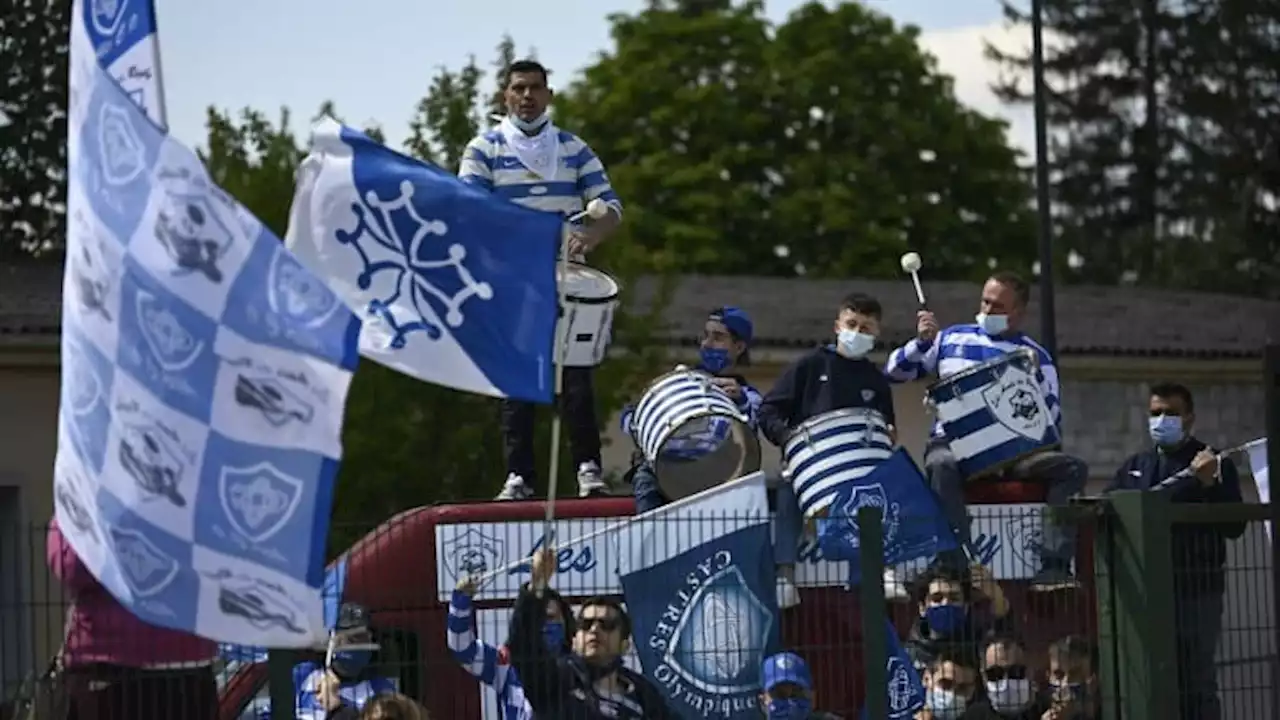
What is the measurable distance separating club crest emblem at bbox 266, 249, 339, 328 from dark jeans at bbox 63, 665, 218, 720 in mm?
1936

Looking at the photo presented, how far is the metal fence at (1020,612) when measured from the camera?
10.6 meters

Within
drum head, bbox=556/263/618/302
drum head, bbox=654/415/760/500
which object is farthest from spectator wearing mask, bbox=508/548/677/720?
drum head, bbox=556/263/618/302

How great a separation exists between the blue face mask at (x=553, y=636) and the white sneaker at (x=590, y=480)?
2.68 m

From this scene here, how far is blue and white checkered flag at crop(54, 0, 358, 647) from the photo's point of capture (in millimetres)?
8023

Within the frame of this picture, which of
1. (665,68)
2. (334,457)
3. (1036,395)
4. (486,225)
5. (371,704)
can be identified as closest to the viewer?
(334,457)

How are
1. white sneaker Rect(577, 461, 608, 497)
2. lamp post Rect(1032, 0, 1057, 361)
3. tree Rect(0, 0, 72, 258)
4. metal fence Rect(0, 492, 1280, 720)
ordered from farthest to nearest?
tree Rect(0, 0, 72, 258) → lamp post Rect(1032, 0, 1057, 361) → white sneaker Rect(577, 461, 608, 497) → metal fence Rect(0, 492, 1280, 720)

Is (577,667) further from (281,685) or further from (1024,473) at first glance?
(1024,473)

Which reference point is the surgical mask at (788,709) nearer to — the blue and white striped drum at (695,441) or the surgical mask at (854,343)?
the blue and white striped drum at (695,441)

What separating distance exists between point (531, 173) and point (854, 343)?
1.80 m

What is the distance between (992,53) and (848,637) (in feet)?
152

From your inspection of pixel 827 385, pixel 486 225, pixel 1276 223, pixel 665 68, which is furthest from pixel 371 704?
pixel 1276 223

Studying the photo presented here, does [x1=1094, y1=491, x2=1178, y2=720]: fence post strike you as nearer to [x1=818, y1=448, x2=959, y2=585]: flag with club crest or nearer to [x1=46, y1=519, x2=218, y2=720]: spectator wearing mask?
[x1=818, y1=448, x2=959, y2=585]: flag with club crest

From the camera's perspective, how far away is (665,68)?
49.2 meters

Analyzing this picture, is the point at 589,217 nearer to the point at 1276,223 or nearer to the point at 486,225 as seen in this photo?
the point at 486,225
